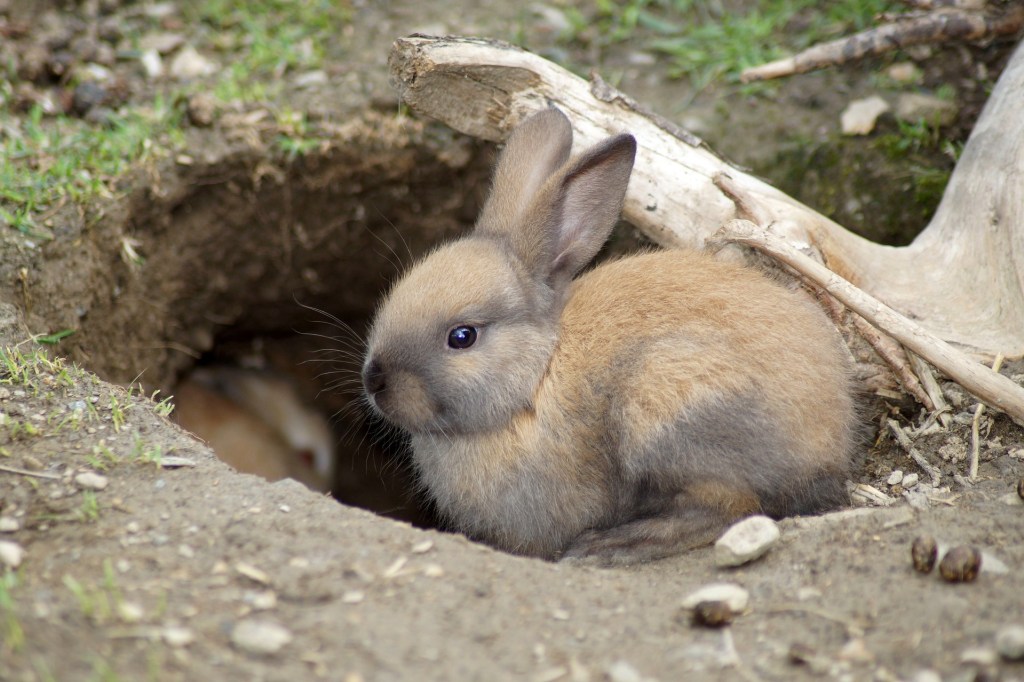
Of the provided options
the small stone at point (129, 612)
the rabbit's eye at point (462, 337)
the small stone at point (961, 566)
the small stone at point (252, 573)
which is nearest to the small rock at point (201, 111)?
the rabbit's eye at point (462, 337)

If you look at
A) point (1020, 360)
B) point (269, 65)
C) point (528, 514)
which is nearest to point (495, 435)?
point (528, 514)

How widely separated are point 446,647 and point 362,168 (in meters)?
3.91

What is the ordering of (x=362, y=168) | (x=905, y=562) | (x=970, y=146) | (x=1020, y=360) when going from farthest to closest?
(x=362, y=168)
(x=970, y=146)
(x=1020, y=360)
(x=905, y=562)

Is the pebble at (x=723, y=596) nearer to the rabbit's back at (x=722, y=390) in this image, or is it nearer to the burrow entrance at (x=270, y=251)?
the rabbit's back at (x=722, y=390)

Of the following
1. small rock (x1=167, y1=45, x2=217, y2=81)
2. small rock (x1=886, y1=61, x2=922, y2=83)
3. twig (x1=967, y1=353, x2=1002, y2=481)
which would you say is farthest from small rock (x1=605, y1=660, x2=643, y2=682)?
small rock (x1=167, y1=45, x2=217, y2=81)

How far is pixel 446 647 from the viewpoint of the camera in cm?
274

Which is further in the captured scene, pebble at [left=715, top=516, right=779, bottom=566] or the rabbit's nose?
the rabbit's nose

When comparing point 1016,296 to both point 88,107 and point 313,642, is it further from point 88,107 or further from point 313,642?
point 88,107

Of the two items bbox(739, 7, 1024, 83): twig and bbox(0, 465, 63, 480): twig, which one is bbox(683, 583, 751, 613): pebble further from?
bbox(739, 7, 1024, 83): twig

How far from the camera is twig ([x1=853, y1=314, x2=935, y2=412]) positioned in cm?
434

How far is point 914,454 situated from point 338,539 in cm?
266

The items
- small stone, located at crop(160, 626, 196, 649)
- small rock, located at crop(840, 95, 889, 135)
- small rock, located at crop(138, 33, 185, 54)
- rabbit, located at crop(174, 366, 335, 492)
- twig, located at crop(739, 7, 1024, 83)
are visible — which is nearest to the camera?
small stone, located at crop(160, 626, 196, 649)

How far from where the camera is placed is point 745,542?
3434 millimetres

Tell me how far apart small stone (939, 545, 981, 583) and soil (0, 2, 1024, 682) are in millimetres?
29
